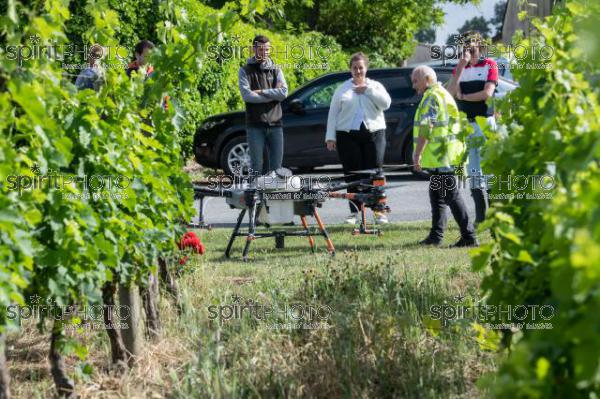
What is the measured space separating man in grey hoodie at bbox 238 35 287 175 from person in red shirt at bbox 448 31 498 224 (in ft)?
6.61

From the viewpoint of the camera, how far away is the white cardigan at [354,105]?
393 inches

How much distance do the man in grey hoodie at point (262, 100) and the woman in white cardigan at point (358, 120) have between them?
65 centimetres

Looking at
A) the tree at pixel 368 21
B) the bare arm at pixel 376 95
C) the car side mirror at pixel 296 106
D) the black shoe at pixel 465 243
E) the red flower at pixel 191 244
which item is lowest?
the black shoe at pixel 465 243

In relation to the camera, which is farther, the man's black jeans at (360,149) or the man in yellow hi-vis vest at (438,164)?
the man's black jeans at (360,149)

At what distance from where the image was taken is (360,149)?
1023 cm

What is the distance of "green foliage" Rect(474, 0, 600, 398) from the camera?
1.96 m

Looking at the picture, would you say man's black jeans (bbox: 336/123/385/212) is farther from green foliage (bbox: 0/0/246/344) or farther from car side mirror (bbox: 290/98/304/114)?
green foliage (bbox: 0/0/246/344)

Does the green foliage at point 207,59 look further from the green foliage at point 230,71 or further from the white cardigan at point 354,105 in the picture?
the white cardigan at point 354,105

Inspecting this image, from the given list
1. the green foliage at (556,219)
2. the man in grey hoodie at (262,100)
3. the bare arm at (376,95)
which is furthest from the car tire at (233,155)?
the green foliage at (556,219)

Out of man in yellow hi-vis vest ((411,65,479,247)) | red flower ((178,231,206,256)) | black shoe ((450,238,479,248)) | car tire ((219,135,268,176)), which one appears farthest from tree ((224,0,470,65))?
red flower ((178,231,206,256))

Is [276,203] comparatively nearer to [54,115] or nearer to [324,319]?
[324,319]

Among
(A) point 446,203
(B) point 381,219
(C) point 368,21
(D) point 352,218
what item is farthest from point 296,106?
(C) point 368,21

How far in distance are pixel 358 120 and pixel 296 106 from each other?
3743 millimetres

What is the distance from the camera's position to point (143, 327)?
5.32 metres
